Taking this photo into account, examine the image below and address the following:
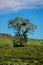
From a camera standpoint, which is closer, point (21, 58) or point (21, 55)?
point (21, 58)

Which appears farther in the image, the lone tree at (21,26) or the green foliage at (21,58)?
the lone tree at (21,26)

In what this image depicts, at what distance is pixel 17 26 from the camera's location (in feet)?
463

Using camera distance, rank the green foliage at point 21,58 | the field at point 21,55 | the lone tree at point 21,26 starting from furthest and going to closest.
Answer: the lone tree at point 21,26, the field at point 21,55, the green foliage at point 21,58

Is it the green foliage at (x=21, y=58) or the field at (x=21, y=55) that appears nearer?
the green foliage at (x=21, y=58)

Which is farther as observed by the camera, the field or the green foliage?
the field

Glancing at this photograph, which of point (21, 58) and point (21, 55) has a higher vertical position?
point (21, 58)

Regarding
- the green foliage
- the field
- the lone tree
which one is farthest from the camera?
the lone tree


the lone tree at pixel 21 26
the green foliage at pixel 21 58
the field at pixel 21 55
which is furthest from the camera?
the lone tree at pixel 21 26

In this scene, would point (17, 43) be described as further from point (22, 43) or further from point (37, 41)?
point (37, 41)

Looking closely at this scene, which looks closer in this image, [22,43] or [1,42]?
[22,43]

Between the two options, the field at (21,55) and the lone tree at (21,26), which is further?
the lone tree at (21,26)

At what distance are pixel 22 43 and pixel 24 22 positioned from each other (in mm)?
11629

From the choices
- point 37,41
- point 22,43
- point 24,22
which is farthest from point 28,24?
point 37,41

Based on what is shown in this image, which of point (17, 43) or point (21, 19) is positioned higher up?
point (21, 19)
